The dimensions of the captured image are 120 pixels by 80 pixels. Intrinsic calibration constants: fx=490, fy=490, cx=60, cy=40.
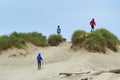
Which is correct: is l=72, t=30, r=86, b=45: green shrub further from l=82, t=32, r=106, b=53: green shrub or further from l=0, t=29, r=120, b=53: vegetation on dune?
l=82, t=32, r=106, b=53: green shrub

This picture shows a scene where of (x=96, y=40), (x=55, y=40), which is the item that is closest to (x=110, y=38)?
(x=96, y=40)

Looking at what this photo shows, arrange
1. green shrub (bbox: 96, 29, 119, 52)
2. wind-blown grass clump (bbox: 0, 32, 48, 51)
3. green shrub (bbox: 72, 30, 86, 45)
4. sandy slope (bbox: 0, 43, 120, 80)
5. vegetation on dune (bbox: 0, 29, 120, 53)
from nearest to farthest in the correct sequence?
1. sandy slope (bbox: 0, 43, 120, 80)
2. vegetation on dune (bbox: 0, 29, 120, 53)
3. green shrub (bbox: 72, 30, 86, 45)
4. green shrub (bbox: 96, 29, 119, 52)
5. wind-blown grass clump (bbox: 0, 32, 48, 51)

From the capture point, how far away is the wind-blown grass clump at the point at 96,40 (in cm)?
3256

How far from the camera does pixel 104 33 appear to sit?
34.5m

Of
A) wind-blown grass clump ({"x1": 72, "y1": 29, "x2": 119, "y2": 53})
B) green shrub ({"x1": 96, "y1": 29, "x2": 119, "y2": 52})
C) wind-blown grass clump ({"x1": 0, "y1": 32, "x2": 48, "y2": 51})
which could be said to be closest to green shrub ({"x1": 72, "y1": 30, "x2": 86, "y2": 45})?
wind-blown grass clump ({"x1": 72, "y1": 29, "x2": 119, "y2": 53})

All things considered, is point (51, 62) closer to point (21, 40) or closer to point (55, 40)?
point (21, 40)

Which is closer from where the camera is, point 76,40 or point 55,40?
point 76,40

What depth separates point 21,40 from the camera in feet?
115

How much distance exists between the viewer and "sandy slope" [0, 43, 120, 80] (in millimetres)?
27462

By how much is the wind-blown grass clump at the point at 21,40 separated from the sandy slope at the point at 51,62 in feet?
1.48

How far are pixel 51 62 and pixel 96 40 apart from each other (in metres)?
3.44

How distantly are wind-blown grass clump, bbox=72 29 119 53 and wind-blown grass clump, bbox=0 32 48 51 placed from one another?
3434 millimetres

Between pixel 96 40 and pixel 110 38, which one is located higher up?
pixel 110 38

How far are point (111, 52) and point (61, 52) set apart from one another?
11.3 feet
